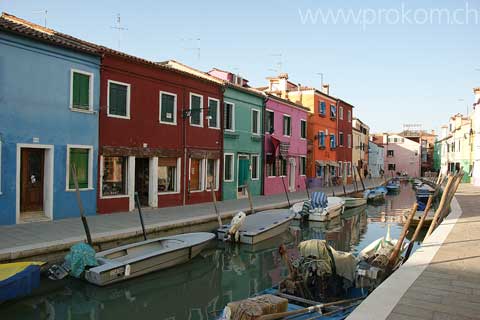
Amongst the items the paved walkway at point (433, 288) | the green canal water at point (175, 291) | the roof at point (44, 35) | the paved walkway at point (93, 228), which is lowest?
the green canal water at point (175, 291)

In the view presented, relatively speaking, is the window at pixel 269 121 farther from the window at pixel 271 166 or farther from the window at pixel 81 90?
the window at pixel 81 90

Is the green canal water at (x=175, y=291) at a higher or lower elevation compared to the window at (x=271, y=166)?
lower

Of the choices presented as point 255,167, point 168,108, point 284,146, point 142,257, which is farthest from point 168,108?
point 284,146

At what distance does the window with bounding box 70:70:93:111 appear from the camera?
12914 millimetres

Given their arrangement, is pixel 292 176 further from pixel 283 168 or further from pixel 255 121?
pixel 255 121

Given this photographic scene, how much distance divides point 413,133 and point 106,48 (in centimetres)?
8573

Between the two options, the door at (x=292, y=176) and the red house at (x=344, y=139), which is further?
the red house at (x=344, y=139)

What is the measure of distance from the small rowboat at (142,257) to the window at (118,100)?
5.95m

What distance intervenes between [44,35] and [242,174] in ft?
40.0

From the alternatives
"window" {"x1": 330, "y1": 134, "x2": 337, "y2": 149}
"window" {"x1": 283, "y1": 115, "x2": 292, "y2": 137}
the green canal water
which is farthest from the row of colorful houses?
"window" {"x1": 330, "y1": 134, "x2": 337, "y2": 149}

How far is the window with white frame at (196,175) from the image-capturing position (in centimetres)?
1808

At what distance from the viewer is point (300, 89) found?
32.0 m

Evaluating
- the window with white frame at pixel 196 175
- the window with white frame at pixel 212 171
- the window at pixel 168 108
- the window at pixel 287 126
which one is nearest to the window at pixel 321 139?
the window at pixel 287 126

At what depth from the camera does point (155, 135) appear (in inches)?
628
